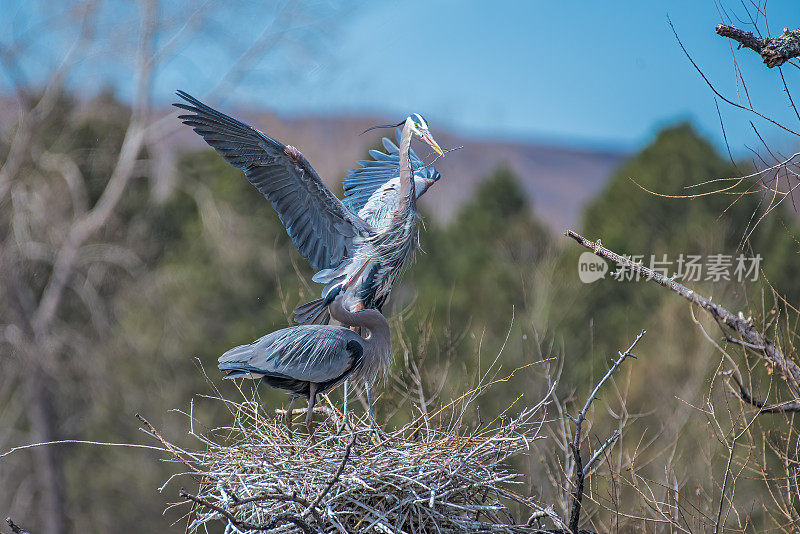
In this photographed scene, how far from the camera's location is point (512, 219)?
23.0 m

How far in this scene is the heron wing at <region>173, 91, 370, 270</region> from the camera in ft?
18.6

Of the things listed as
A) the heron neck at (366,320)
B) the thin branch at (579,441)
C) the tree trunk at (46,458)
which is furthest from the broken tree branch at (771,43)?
the tree trunk at (46,458)

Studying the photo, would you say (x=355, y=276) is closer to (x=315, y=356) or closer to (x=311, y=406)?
(x=315, y=356)

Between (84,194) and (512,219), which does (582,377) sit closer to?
(512,219)

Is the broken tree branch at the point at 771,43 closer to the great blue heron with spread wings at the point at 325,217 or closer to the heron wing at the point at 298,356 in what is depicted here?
the great blue heron with spread wings at the point at 325,217

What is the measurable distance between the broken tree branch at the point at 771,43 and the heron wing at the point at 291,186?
2.70m

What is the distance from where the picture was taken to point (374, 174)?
7.37 meters

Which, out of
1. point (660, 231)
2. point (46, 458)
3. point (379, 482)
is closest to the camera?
point (379, 482)

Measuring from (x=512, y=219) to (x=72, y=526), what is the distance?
13738 millimetres

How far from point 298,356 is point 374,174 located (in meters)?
2.46

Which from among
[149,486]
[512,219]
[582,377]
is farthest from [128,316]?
[582,377]

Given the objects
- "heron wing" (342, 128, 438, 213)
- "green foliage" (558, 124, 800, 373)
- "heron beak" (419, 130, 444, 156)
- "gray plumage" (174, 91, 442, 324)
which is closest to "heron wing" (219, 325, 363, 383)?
"gray plumage" (174, 91, 442, 324)

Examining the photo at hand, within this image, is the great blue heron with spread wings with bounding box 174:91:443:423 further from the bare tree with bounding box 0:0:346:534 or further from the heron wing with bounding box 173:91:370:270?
the bare tree with bounding box 0:0:346:534

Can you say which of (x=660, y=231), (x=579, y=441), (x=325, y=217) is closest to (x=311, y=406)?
(x=325, y=217)
